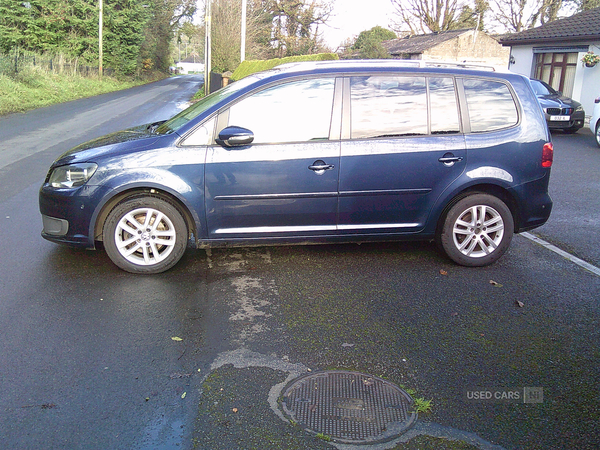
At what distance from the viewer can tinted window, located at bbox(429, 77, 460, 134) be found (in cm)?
582

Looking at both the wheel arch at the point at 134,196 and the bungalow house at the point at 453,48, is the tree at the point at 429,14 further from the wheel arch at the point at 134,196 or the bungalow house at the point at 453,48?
the wheel arch at the point at 134,196

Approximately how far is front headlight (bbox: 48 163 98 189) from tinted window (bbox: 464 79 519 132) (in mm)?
3626

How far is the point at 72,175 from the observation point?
17.9 ft

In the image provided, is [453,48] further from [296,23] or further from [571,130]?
[571,130]

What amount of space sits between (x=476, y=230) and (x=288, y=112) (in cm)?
219

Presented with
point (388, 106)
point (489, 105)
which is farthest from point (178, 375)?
point (489, 105)

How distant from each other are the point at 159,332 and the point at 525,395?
98.1 inches

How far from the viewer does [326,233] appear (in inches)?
227

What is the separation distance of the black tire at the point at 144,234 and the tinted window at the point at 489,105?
3.03 m

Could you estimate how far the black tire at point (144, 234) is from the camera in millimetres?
5445

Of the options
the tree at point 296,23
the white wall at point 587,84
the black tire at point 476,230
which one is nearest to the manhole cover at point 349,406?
the black tire at point 476,230

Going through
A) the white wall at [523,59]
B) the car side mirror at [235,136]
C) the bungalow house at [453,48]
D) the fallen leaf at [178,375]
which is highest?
the bungalow house at [453,48]

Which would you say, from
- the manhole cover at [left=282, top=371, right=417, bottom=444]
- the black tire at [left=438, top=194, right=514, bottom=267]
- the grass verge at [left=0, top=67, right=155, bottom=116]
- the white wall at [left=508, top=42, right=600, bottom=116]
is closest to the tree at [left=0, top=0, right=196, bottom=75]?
the grass verge at [left=0, top=67, right=155, bottom=116]

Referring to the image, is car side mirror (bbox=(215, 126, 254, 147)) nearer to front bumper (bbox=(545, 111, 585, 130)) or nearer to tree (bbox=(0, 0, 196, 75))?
front bumper (bbox=(545, 111, 585, 130))
